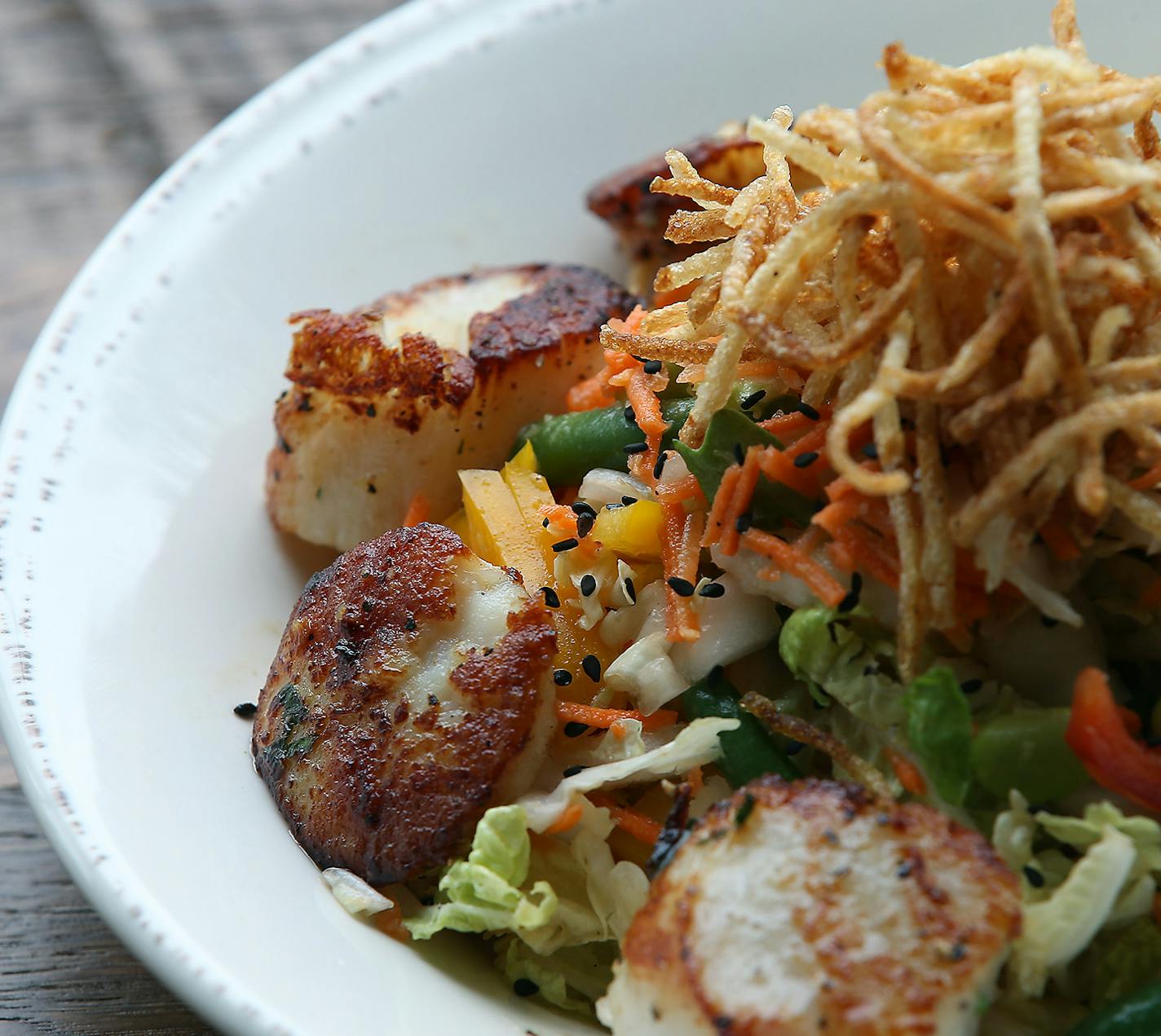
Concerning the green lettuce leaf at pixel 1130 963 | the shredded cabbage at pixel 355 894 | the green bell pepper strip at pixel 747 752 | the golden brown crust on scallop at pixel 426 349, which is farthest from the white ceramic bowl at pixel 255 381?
the green lettuce leaf at pixel 1130 963

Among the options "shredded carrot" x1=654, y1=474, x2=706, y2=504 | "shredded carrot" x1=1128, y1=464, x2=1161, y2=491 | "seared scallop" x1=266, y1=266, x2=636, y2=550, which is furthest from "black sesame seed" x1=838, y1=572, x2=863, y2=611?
"seared scallop" x1=266, y1=266, x2=636, y2=550

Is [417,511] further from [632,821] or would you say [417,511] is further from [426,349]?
[632,821]

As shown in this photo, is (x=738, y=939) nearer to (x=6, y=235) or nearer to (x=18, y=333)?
(x=18, y=333)

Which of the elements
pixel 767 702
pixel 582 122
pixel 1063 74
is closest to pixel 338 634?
pixel 767 702

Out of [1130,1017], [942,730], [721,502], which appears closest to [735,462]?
[721,502]

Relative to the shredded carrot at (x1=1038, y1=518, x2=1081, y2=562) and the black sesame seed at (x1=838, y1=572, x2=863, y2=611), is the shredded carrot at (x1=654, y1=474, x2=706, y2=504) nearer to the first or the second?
the black sesame seed at (x1=838, y1=572, x2=863, y2=611)
